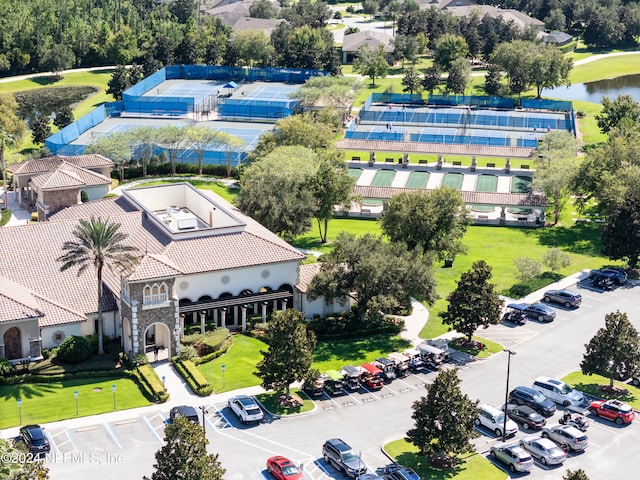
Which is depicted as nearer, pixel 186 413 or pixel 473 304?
pixel 186 413

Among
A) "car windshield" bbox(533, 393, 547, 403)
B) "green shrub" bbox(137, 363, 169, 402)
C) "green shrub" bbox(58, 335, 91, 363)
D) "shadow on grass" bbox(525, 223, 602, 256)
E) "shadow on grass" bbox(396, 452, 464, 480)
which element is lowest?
"shadow on grass" bbox(396, 452, 464, 480)

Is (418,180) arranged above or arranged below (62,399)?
above

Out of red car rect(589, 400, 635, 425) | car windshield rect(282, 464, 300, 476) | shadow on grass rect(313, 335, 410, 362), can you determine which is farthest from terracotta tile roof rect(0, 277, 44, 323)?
red car rect(589, 400, 635, 425)

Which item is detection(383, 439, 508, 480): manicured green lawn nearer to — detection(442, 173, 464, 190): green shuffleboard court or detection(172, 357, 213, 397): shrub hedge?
detection(172, 357, 213, 397): shrub hedge

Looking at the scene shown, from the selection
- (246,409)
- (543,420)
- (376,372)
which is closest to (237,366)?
(246,409)

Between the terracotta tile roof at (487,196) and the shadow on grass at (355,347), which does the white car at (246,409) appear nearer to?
the shadow on grass at (355,347)

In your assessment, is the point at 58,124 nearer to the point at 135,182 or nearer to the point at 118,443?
the point at 135,182

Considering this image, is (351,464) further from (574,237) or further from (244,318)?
(574,237)
